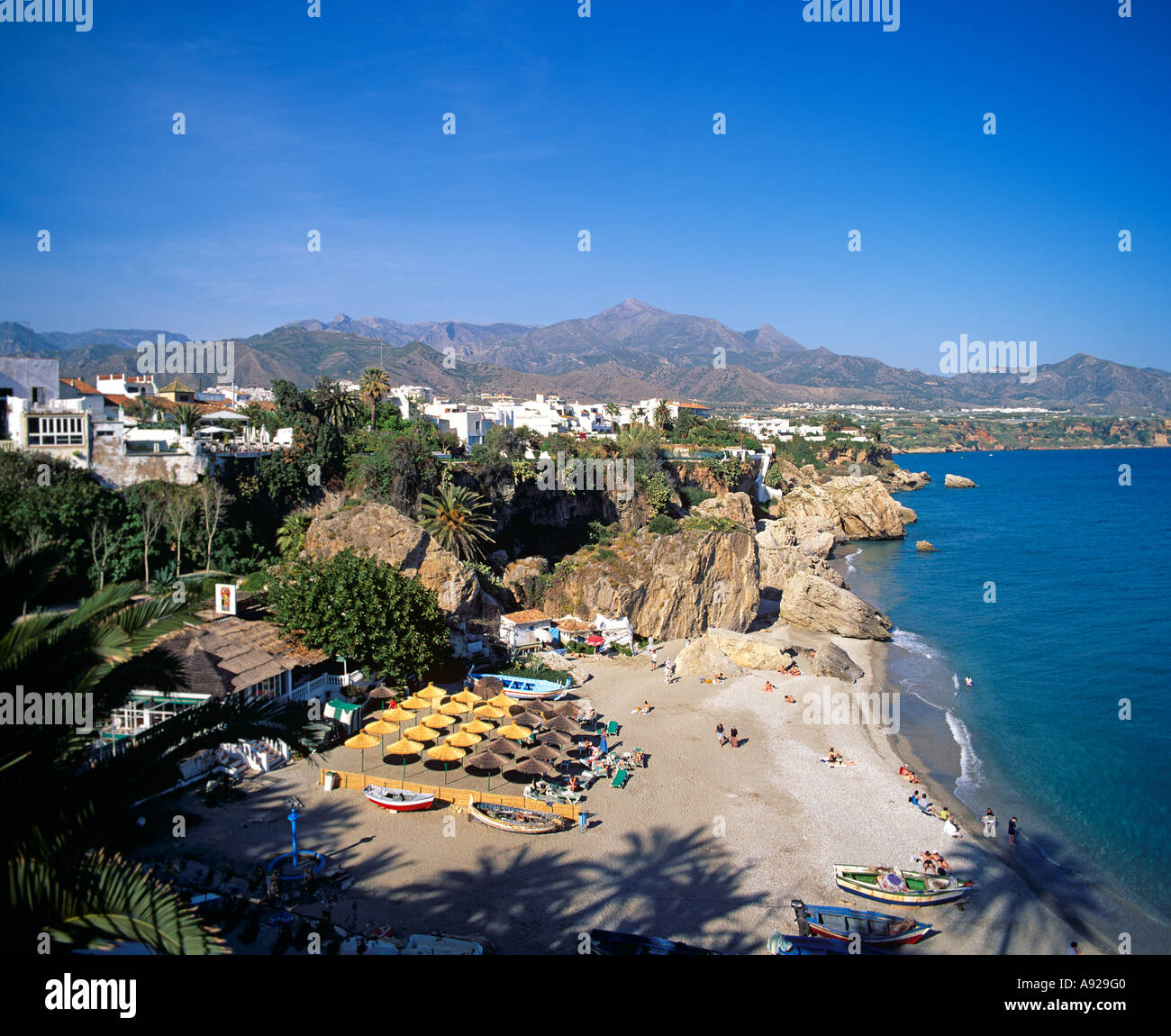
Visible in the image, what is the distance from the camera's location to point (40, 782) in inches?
284

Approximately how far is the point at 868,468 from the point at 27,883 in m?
118

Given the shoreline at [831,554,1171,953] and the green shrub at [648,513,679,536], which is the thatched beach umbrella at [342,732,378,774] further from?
the green shrub at [648,513,679,536]

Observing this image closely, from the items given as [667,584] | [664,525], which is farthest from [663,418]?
[667,584]

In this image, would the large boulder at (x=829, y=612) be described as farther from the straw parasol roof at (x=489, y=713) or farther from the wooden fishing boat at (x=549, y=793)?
the wooden fishing boat at (x=549, y=793)

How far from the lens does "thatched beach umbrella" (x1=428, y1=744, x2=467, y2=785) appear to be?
67.4ft

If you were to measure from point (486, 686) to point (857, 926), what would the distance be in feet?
44.7

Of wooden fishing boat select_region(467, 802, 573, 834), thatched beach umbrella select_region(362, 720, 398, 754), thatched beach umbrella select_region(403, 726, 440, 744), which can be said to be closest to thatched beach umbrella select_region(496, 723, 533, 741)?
thatched beach umbrella select_region(403, 726, 440, 744)

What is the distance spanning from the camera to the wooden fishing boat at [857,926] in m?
15.6

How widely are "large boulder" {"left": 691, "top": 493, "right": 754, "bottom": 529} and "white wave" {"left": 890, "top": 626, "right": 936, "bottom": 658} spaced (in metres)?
13.6

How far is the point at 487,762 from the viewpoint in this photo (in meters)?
20.8

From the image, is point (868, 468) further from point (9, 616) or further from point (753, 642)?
point (9, 616)

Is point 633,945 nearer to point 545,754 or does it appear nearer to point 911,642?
point 545,754

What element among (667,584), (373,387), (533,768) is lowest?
(533,768)
